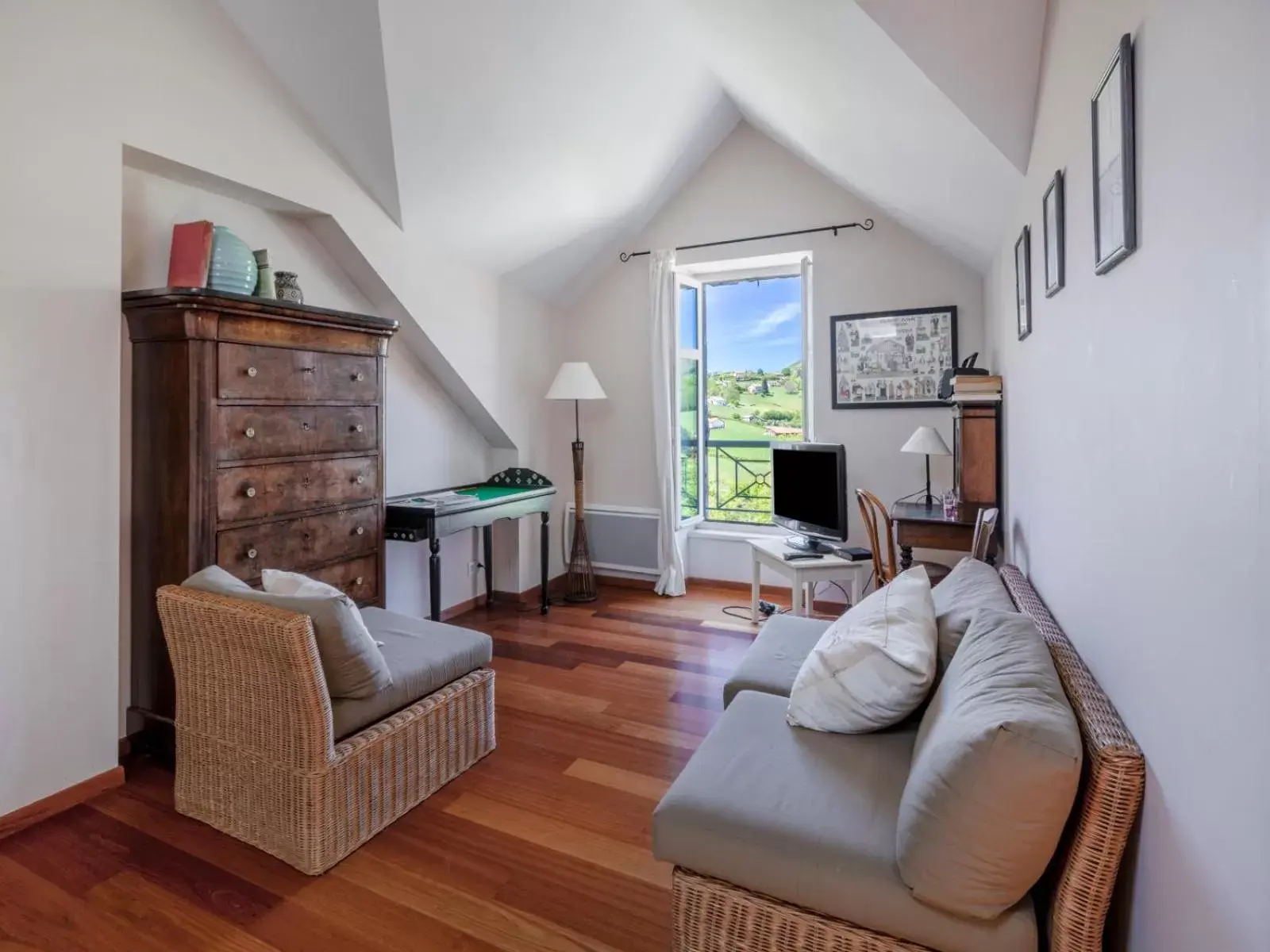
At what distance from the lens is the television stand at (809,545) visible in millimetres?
3887

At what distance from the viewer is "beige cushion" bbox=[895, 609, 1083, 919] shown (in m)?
1.07

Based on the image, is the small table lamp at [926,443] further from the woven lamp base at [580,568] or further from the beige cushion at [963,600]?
the woven lamp base at [580,568]

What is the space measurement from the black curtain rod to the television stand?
196 centimetres

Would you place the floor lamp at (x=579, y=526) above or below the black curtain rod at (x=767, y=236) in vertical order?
below

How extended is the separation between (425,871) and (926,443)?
3058 millimetres

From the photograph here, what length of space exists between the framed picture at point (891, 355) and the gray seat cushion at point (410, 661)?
2884 millimetres

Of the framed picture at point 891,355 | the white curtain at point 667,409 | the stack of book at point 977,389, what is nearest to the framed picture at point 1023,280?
the stack of book at point 977,389

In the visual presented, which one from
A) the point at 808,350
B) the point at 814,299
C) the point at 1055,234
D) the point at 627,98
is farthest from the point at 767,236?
the point at 1055,234

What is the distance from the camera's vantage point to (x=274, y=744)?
191cm

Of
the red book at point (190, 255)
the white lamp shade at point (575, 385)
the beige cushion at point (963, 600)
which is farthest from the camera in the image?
the white lamp shade at point (575, 385)

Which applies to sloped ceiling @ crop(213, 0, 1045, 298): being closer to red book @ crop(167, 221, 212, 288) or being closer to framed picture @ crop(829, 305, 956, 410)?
framed picture @ crop(829, 305, 956, 410)

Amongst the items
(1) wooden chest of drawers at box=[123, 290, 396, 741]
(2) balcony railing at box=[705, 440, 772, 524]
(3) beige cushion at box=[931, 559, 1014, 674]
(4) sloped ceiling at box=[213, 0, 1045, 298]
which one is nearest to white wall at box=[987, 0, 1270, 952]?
(3) beige cushion at box=[931, 559, 1014, 674]

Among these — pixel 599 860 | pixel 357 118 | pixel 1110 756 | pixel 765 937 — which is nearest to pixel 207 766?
pixel 599 860

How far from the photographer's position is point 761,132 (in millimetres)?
4453
